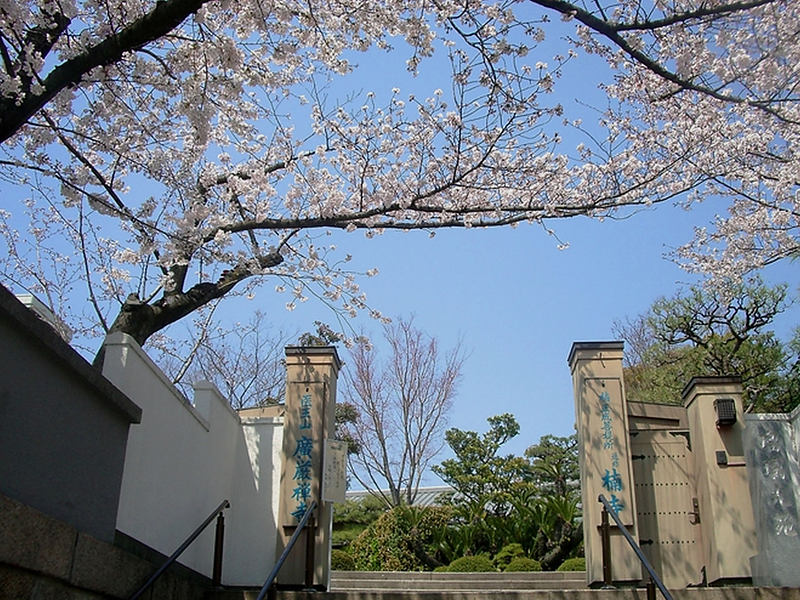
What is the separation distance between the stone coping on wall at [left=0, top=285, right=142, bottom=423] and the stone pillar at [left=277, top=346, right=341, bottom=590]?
2.51 m

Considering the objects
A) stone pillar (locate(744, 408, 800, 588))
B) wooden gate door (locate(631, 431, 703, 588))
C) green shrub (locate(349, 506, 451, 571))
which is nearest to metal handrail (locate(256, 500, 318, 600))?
wooden gate door (locate(631, 431, 703, 588))

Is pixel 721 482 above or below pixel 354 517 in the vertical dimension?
below

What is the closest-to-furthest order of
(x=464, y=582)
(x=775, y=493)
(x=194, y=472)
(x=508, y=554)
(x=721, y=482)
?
(x=194, y=472), (x=775, y=493), (x=721, y=482), (x=464, y=582), (x=508, y=554)

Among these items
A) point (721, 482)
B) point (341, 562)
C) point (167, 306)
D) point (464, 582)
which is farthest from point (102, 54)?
point (341, 562)

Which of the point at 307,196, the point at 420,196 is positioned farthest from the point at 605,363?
the point at 307,196

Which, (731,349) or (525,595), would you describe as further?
(731,349)

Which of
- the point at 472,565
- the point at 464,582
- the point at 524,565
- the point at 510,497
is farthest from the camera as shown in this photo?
the point at 510,497

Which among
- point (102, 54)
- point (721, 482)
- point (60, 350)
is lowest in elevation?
point (721, 482)

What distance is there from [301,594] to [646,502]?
342 centimetres

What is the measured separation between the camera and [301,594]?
533 cm

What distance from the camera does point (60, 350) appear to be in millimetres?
3719

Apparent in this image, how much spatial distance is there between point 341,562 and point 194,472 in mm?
4563

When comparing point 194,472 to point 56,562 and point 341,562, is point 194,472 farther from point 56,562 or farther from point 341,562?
point 341,562

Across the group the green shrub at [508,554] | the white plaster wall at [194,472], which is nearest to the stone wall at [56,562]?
the white plaster wall at [194,472]
